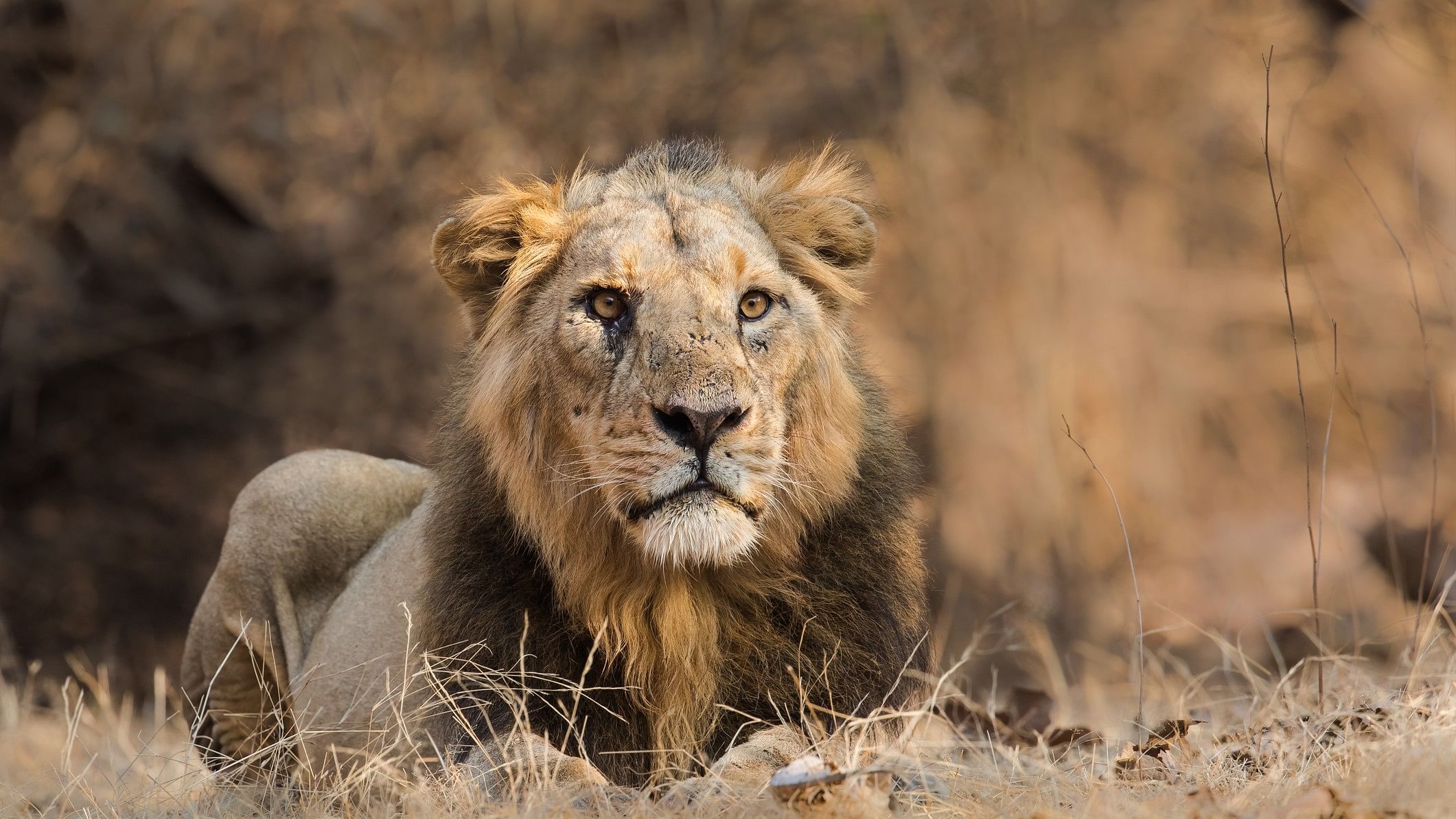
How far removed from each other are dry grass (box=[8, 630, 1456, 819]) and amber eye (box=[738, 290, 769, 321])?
1042 millimetres

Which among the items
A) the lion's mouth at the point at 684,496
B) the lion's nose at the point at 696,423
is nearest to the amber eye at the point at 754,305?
the lion's nose at the point at 696,423

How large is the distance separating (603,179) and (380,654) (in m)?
1.52

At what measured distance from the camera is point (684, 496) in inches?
132

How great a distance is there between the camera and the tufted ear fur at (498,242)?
3.95m

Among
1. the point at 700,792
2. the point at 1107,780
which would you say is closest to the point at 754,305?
the point at 700,792

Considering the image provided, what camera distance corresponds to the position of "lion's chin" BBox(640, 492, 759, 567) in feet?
11.0

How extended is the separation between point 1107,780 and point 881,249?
7596mm

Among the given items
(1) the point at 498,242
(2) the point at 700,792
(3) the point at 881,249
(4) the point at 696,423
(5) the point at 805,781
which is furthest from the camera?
(3) the point at 881,249

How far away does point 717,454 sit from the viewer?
336 cm

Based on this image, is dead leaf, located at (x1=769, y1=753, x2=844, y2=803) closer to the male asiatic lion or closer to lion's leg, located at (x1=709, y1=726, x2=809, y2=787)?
lion's leg, located at (x1=709, y1=726, x2=809, y2=787)

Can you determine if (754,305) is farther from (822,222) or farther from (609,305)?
(822,222)

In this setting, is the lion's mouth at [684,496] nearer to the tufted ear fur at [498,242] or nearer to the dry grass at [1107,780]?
the dry grass at [1107,780]

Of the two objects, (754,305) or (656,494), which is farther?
(754,305)

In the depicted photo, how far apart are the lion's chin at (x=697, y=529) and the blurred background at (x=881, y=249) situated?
6.07 metres
